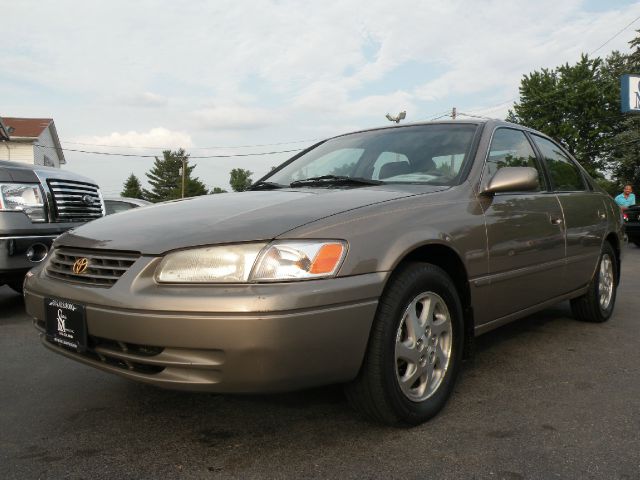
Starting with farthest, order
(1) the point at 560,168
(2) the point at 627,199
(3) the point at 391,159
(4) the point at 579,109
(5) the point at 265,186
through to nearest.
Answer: (4) the point at 579,109
(2) the point at 627,199
(1) the point at 560,168
(5) the point at 265,186
(3) the point at 391,159

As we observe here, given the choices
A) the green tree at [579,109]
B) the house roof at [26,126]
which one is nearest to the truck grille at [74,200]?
the house roof at [26,126]

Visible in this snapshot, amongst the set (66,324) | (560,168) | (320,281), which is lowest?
(66,324)

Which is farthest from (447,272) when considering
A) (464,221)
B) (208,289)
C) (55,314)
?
(55,314)

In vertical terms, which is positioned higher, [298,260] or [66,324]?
[298,260]

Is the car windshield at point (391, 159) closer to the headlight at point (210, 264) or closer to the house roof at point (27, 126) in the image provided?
the headlight at point (210, 264)

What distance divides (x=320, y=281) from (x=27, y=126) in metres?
35.6

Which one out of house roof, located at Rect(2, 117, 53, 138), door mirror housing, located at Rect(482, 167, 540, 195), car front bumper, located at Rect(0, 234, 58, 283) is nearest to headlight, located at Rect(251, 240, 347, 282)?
door mirror housing, located at Rect(482, 167, 540, 195)

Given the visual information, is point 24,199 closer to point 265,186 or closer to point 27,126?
point 265,186

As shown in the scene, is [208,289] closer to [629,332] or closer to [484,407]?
[484,407]

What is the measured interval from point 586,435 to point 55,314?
2.28 m

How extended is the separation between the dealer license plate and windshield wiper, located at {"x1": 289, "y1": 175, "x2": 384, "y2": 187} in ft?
4.60

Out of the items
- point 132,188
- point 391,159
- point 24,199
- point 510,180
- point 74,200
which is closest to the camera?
point 510,180

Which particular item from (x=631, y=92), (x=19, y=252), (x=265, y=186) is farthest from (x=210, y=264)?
(x=631, y=92)

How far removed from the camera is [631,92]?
52.0 ft
